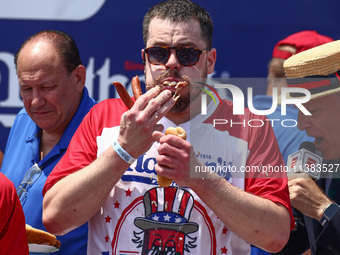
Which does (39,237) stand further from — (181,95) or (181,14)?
(181,14)

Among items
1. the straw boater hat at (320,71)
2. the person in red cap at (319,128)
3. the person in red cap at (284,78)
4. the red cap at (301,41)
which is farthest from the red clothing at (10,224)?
the red cap at (301,41)

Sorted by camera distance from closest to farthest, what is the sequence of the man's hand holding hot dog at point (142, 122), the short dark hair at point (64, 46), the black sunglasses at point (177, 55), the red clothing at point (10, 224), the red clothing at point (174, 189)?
the red clothing at point (10, 224)
the man's hand holding hot dog at point (142, 122)
the red clothing at point (174, 189)
the black sunglasses at point (177, 55)
the short dark hair at point (64, 46)

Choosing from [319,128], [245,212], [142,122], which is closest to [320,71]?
[319,128]

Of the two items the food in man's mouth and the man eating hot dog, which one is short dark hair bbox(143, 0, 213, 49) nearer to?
the man eating hot dog

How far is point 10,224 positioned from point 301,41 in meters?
2.43

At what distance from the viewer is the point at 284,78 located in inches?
147

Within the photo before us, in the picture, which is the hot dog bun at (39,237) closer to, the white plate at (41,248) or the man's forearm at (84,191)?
the white plate at (41,248)

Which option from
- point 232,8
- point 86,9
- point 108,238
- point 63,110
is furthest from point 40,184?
point 232,8

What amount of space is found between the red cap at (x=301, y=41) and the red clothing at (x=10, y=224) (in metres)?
2.23

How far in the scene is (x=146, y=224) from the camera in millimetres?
2414

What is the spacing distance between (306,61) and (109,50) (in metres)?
1.71

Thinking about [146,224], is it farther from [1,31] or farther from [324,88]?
[1,31]

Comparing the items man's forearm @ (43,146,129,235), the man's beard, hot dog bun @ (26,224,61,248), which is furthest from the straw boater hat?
hot dog bun @ (26,224,61,248)

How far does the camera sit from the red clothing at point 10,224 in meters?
2.01
